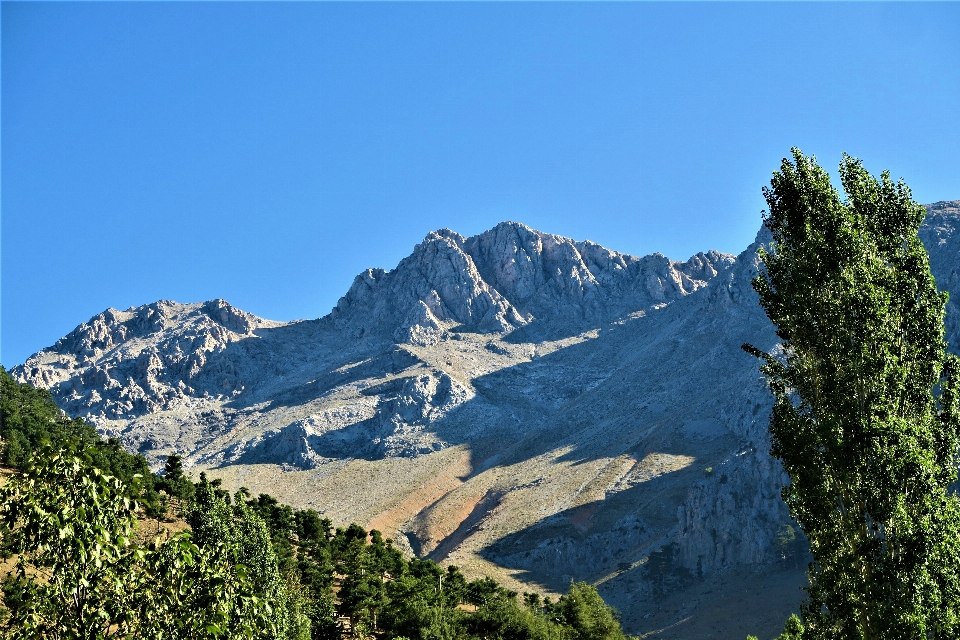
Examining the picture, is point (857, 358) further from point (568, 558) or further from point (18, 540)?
point (568, 558)

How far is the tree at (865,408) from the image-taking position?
67.1ft

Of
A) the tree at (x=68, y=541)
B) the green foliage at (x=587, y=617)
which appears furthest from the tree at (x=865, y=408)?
the green foliage at (x=587, y=617)

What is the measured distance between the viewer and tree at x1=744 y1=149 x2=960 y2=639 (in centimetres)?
2044

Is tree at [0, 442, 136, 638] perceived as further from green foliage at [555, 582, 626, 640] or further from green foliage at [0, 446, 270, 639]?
green foliage at [555, 582, 626, 640]

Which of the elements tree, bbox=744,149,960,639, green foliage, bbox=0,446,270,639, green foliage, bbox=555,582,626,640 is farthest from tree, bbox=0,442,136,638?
green foliage, bbox=555,582,626,640

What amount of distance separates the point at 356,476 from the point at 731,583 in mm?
98407

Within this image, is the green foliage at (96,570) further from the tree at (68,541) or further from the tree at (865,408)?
the tree at (865,408)

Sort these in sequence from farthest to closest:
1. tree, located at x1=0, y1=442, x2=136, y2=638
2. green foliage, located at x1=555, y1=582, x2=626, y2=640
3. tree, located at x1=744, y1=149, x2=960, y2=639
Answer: green foliage, located at x1=555, y1=582, x2=626, y2=640 < tree, located at x1=744, y1=149, x2=960, y2=639 < tree, located at x1=0, y1=442, x2=136, y2=638

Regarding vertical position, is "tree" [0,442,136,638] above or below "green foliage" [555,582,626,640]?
above

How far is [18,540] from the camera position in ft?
38.7

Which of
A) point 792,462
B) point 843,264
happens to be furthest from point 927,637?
point 843,264

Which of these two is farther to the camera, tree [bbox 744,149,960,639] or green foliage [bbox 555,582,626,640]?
green foliage [bbox 555,582,626,640]

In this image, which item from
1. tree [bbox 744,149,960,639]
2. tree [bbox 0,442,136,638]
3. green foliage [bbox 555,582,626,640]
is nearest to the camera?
tree [bbox 0,442,136,638]

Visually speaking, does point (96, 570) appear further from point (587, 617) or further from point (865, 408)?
point (587, 617)
